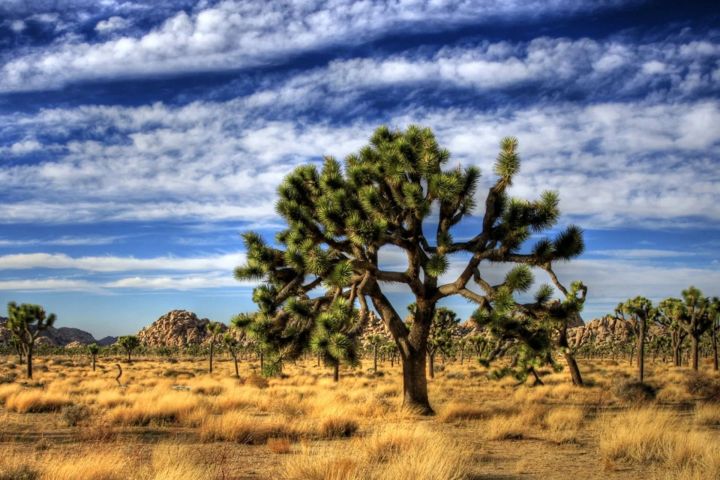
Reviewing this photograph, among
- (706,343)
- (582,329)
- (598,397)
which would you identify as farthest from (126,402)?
(582,329)

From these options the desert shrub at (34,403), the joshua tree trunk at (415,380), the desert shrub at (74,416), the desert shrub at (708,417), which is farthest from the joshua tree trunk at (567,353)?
the desert shrub at (34,403)

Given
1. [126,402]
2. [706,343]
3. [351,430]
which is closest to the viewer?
[351,430]

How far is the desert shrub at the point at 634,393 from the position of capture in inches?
702

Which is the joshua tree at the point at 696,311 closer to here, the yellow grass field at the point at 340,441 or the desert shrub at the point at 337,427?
the yellow grass field at the point at 340,441

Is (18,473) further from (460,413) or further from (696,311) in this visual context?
(696,311)

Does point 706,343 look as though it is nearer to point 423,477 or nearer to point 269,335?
point 269,335

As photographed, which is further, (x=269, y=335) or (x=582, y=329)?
(x=582, y=329)

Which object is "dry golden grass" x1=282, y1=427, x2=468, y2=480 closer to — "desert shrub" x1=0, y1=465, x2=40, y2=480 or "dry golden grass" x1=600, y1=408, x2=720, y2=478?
"dry golden grass" x1=600, y1=408, x2=720, y2=478

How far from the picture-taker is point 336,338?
11.2 m

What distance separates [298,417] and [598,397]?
11.1m

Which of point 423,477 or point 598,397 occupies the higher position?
point 423,477

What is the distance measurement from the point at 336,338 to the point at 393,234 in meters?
3.06

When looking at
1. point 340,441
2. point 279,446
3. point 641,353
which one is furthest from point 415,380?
point 641,353

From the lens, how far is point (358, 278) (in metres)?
13.3
